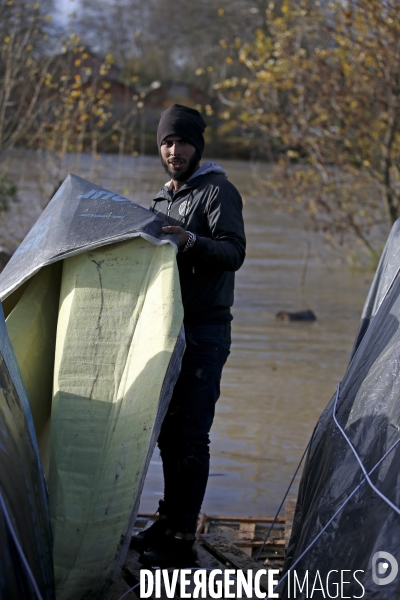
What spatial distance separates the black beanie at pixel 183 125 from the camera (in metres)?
3.72

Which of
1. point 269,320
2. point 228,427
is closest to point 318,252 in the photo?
point 269,320

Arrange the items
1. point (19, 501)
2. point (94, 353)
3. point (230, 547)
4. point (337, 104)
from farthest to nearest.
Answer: point (337, 104) < point (230, 547) < point (94, 353) < point (19, 501)

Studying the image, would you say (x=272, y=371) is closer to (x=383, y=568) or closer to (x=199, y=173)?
(x=199, y=173)

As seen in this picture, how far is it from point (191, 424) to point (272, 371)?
14.2 ft

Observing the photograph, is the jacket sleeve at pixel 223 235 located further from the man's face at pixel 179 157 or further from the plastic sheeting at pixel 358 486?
the plastic sheeting at pixel 358 486

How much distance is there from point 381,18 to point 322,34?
1.60m

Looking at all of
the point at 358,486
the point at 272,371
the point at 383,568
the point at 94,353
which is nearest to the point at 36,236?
the point at 94,353

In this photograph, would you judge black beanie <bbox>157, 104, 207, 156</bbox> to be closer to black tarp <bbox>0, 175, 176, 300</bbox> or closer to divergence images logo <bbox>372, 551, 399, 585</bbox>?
black tarp <bbox>0, 175, 176, 300</bbox>

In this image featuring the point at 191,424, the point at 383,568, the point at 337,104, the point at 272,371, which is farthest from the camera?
the point at 337,104

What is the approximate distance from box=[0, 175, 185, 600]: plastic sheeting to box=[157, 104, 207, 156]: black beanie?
382mm

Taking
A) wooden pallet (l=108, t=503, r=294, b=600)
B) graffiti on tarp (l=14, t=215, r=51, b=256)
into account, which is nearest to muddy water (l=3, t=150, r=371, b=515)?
wooden pallet (l=108, t=503, r=294, b=600)

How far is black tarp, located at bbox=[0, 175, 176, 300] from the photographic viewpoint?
3568 mm

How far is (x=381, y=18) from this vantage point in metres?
10.8

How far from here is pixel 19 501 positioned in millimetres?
2736
